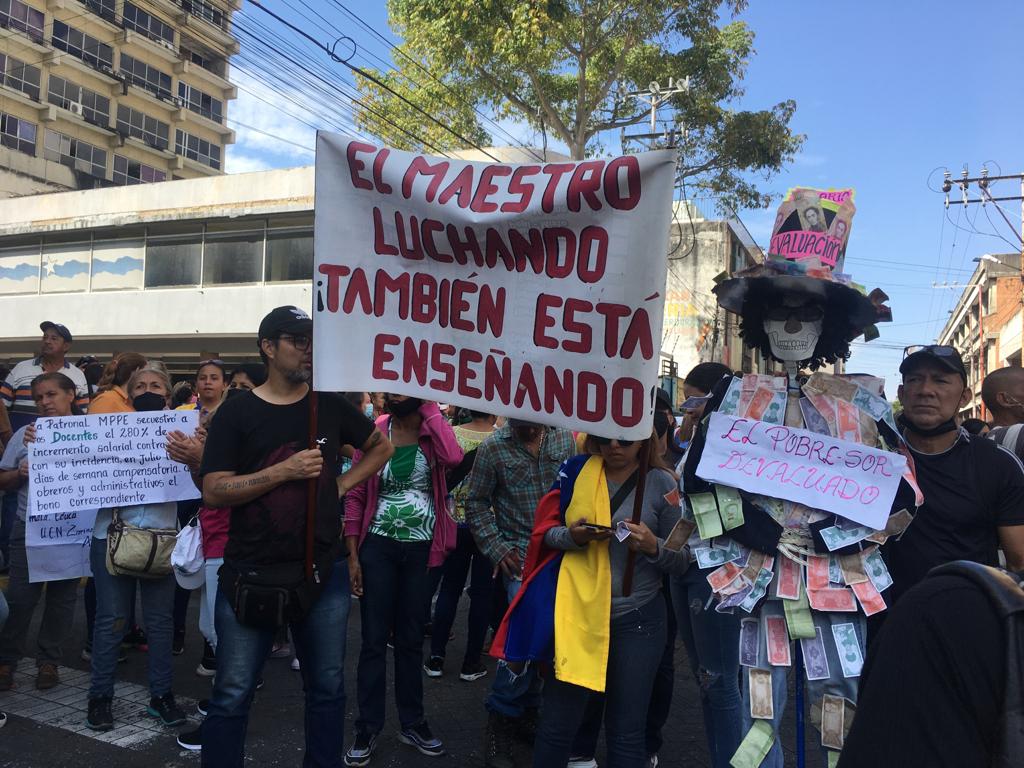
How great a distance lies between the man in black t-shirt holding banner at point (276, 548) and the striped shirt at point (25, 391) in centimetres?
351

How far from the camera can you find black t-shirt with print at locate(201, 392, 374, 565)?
3.20 metres

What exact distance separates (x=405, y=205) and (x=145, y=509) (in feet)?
8.20

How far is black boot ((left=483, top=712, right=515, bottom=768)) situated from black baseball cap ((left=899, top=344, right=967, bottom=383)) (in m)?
2.49

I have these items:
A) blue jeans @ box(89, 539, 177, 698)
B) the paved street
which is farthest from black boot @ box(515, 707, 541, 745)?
blue jeans @ box(89, 539, 177, 698)

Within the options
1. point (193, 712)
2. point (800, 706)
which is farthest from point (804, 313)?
point (193, 712)

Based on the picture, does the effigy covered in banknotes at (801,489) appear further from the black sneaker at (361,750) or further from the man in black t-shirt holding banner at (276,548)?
the black sneaker at (361,750)

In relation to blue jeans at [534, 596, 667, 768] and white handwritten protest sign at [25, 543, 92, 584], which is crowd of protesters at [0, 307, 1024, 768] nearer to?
blue jeans at [534, 596, 667, 768]

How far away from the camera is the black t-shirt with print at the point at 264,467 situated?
3195 mm

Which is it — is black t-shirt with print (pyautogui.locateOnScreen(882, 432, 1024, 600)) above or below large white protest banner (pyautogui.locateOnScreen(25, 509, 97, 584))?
above

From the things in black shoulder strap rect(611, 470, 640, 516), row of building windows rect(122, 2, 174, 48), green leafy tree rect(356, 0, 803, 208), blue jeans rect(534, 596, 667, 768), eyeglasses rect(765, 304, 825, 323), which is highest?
row of building windows rect(122, 2, 174, 48)

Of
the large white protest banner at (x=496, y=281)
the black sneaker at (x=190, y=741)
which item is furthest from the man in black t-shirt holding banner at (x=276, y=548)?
the black sneaker at (x=190, y=741)

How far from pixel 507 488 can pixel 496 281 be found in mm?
1603

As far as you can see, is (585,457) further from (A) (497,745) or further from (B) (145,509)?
(B) (145,509)

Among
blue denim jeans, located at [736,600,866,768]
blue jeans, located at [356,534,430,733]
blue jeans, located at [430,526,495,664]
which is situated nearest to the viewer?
blue denim jeans, located at [736,600,866,768]
